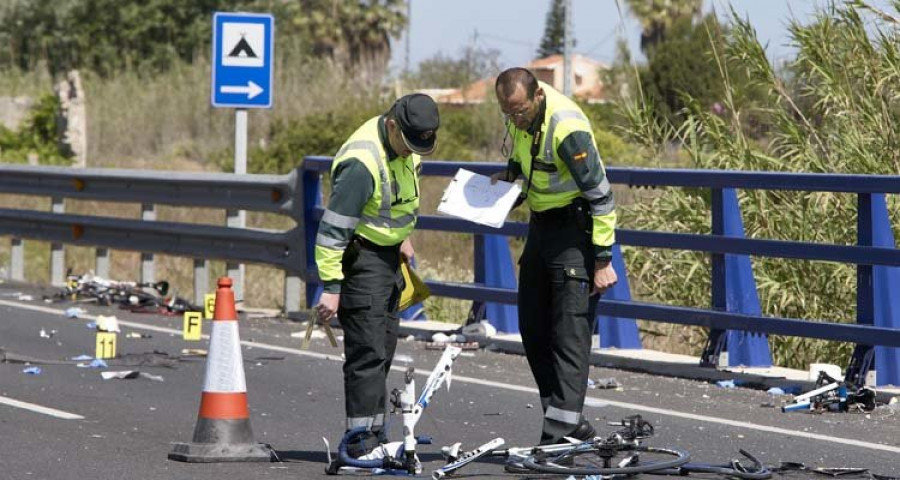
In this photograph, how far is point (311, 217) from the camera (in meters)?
13.3

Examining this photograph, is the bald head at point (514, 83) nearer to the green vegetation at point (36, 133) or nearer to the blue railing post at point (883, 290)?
the blue railing post at point (883, 290)

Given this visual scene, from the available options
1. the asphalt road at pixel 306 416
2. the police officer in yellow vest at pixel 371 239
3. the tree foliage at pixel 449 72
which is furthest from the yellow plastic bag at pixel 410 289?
the tree foliage at pixel 449 72

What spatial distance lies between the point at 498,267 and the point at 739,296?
2.24 meters

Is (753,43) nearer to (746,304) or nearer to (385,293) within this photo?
(746,304)

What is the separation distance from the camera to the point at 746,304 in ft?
34.2

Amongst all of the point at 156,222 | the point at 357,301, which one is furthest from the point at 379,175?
the point at 156,222

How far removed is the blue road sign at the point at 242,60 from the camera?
50.0 feet

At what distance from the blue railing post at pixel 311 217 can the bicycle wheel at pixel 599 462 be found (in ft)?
20.8

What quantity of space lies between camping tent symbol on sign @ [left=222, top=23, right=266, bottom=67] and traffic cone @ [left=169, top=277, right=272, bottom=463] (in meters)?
8.05

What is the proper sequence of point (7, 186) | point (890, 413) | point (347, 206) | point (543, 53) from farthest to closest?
point (543, 53) < point (7, 186) < point (890, 413) < point (347, 206)

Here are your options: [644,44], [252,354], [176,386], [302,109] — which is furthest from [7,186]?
[644,44]

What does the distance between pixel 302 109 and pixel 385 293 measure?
2713cm

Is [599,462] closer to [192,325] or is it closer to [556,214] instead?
[556,214]

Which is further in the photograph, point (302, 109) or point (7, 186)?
point (302, 109)
